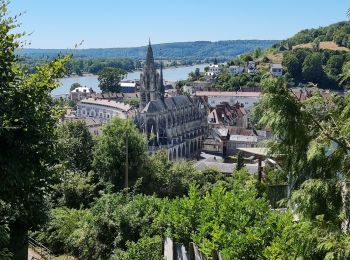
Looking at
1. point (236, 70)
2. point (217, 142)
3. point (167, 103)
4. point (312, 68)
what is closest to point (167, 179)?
point (167, 103)

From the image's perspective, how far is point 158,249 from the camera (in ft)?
33.3

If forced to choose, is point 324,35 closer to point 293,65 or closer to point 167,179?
point 293,65

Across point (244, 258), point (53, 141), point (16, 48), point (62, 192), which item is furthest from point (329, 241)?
point (62, 192)

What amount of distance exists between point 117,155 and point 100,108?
68.4 m

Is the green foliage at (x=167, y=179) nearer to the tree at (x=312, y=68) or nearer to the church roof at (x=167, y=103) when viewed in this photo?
the church roof at (x=167, y=103)

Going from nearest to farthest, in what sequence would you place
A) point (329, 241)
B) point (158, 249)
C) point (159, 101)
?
1. point (329, 241)
2. point (158, 249)
3. point (159, 101)

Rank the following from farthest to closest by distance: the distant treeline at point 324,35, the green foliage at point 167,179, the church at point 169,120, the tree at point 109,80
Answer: the distant treeline at point 324,35
the tree at point 109,80
the church at point 169,120
the green foliage at point 167,179

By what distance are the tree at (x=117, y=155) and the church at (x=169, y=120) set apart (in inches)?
959

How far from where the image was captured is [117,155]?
945 inches

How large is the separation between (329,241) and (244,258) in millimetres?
3152

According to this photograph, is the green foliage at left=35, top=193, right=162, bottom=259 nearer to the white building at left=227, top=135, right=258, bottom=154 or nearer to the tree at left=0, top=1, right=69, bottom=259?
the tree at left=0, top=1, right=69, bottom=259

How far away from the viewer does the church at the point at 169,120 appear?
5325 centimetres

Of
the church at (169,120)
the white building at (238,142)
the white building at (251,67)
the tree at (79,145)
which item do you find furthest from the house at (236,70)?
the tree at (79,145)

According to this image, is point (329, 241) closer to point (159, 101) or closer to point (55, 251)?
point (55, 251)
